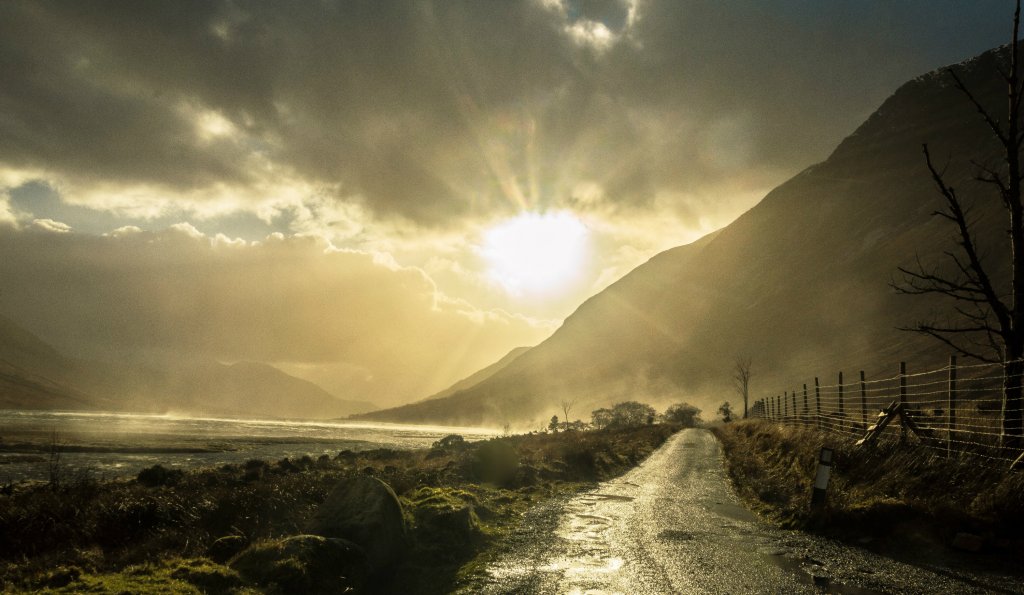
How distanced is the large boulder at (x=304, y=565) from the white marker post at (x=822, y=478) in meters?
10.2

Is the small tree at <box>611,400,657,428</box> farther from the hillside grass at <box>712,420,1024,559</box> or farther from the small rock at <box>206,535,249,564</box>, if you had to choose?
the small rock at <box>206,535,249,564</box>

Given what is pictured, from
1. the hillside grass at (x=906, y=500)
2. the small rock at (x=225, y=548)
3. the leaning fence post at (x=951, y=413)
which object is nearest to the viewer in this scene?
the small rock at (x=225, y=548)

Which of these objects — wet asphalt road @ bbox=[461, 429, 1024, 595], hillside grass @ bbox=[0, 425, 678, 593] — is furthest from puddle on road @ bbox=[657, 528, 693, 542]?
hillside grass @ bbox=[0, 425, 678, 593]

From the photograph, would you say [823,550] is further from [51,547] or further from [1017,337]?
[51,547]

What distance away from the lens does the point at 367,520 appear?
33.5 feet

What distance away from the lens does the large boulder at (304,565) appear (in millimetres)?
8062

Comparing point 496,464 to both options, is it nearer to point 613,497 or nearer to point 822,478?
point 613,497

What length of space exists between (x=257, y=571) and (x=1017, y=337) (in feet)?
58.5

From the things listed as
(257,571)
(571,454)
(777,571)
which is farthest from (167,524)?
(571,454)

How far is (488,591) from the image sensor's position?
27.6 ft

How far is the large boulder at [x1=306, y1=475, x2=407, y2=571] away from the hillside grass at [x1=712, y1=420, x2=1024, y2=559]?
9.14 m

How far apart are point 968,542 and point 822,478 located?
3619 mm

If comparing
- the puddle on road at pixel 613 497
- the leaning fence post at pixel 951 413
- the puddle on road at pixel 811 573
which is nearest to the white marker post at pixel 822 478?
the leaning fence post at pixel 951 413

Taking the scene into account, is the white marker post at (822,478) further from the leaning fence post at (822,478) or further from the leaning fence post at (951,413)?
the leaning fence post at (951,413)
